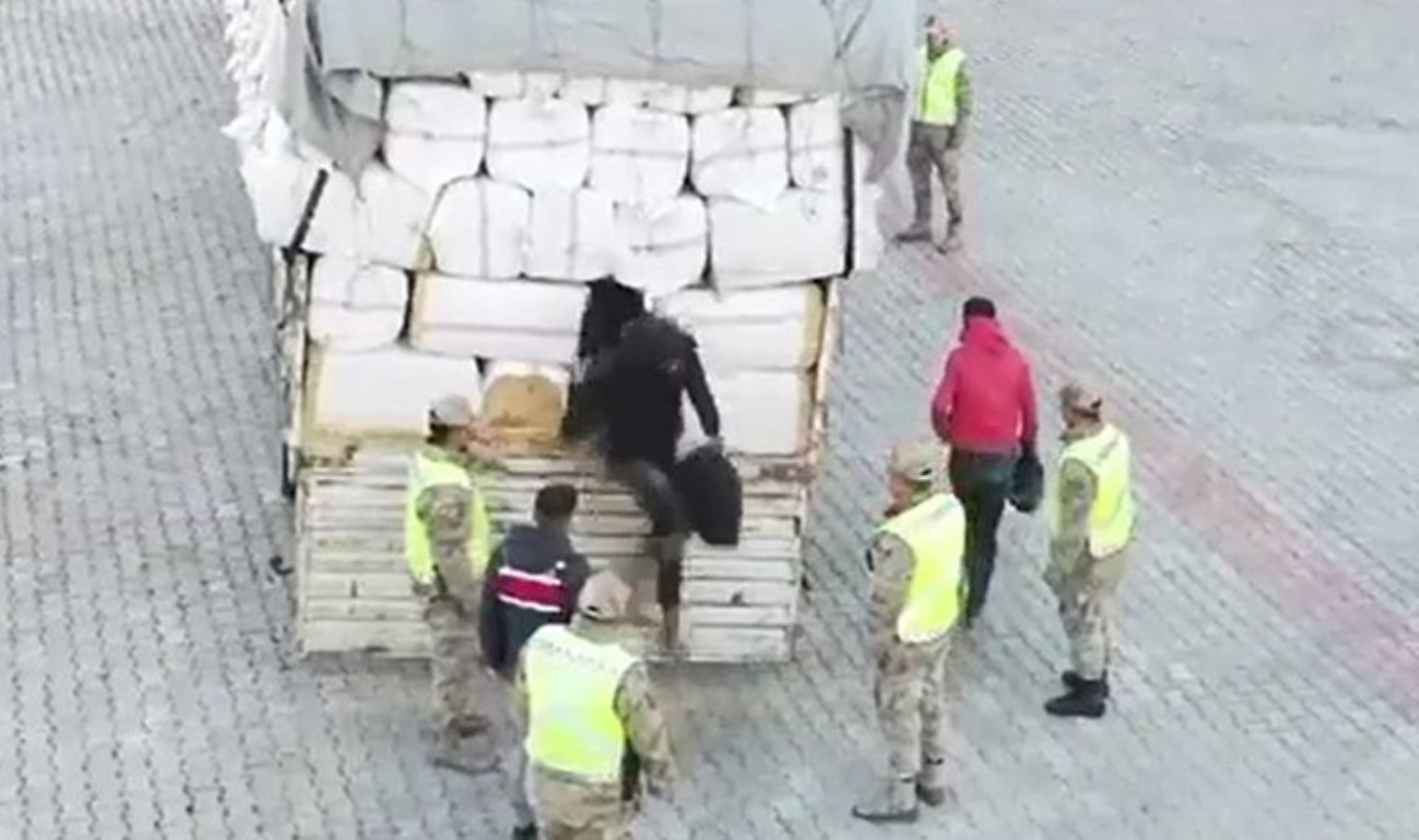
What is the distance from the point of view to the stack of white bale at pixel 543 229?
12031 millimetres

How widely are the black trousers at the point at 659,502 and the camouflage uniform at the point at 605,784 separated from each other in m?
2.14

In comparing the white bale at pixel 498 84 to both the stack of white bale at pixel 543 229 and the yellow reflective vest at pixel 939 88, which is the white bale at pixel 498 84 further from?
the yellow reflective vest at pixel 939 88

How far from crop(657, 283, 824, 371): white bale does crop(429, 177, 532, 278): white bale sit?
0.71m

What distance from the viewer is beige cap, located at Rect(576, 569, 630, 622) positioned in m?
9.72

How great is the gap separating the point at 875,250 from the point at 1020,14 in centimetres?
1414

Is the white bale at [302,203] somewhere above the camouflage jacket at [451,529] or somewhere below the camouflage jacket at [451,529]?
above

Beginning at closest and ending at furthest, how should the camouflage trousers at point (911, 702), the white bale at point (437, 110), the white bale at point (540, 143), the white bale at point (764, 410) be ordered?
the camouflage trousers at point (911, 702)
the white bale at point (437, 110)
the white bale at point (540, 143)
the white bale at point (764, 410)

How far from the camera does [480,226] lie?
12.1 metres

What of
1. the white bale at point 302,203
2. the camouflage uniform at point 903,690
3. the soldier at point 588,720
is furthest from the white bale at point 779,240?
the soldier at point 588,720

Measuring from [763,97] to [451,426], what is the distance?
1.89 metres

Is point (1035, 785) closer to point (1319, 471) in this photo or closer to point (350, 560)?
point (350, 560)

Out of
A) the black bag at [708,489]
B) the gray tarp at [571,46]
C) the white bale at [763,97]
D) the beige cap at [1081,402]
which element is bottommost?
the black bag at [708,489]

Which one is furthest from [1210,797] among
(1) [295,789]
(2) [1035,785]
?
(1) [295,789]

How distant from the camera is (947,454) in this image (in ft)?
43.8
